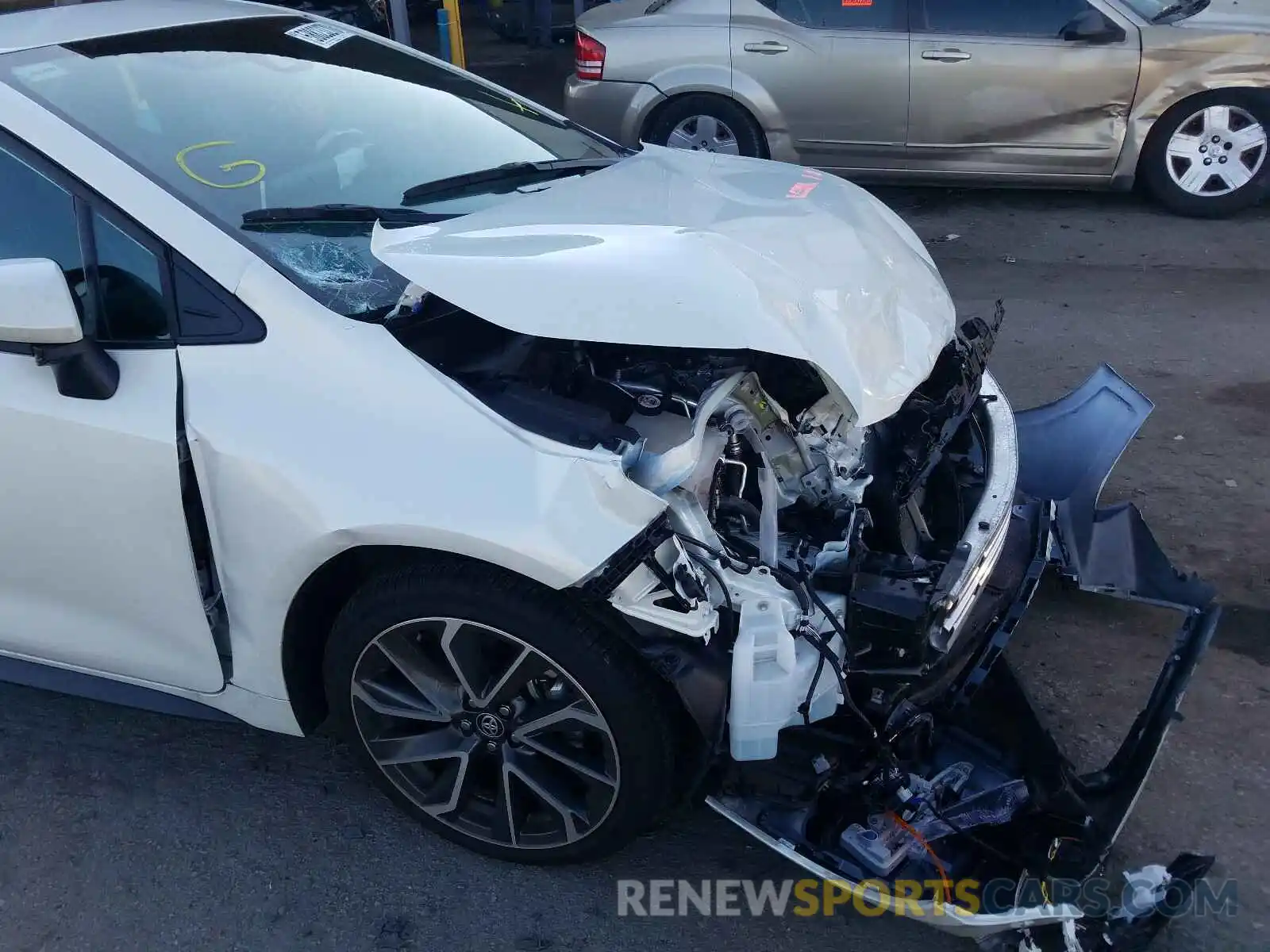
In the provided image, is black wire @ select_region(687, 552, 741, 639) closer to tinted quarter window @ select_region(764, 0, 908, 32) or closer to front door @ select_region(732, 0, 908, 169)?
front door @ select_region(732, 0, 908, 169)

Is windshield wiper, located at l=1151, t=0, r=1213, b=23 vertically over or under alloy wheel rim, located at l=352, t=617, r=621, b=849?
over

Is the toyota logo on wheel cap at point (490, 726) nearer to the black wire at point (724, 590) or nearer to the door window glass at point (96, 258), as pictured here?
the black wire at point (724, 590)

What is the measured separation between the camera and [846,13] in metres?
6.87

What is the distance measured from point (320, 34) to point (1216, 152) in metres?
5.86

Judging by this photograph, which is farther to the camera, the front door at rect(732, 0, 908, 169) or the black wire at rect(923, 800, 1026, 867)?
the front door at rect(732, 0, 908, 169)

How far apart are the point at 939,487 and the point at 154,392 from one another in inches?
75.2

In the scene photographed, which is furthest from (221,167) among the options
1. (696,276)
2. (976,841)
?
(976,841)

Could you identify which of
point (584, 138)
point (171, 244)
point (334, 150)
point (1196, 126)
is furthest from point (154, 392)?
point (1196, 126)

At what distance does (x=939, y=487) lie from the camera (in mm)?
2777

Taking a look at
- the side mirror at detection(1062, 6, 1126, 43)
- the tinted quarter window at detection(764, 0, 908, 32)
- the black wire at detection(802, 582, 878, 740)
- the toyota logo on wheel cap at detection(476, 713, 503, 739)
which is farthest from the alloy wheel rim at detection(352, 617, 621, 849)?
the side mirror at detection(1062, 6, 1126, 43)

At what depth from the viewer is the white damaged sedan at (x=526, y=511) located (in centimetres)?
213

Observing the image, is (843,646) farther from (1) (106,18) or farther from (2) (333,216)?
(1) (106,18)

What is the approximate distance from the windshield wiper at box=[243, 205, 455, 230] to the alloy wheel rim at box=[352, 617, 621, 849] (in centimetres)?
96

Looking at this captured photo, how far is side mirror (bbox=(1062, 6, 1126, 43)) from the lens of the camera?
21.4ft
